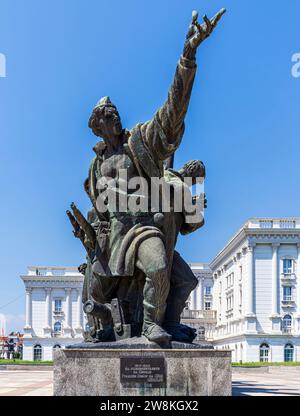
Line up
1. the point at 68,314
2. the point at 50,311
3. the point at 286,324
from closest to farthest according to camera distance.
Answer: the point at 286,324, the point at 68,314, the point at 50,311

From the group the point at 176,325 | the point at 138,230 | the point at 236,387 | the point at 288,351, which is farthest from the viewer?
the point at 288,351

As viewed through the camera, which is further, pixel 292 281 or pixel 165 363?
pixel 292 281

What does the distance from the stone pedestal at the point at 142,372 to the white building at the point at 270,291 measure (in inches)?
2493

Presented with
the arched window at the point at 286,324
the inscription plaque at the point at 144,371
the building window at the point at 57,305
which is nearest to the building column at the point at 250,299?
the arched window at the point at 286,324

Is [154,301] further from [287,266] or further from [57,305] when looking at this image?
[57,305]

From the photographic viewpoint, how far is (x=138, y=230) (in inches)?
267

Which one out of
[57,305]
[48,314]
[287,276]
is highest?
[287,276]

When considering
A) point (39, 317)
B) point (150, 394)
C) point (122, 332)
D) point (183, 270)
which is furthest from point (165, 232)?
point (39, 317)

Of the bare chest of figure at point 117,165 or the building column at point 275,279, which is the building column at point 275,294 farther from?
the bare chest of figure at point 117,165

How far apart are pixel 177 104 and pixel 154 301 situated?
203cm

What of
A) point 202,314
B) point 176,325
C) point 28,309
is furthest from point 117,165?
point 28,309
